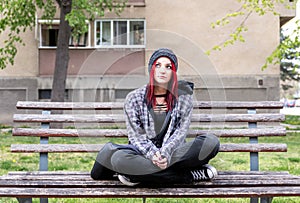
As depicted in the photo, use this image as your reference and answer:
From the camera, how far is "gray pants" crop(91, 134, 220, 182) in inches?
116

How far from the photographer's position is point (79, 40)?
19094 millimetres

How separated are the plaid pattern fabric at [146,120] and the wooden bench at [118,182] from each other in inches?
12.7

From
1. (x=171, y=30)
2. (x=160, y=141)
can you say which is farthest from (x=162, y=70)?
(x=171, y=30)

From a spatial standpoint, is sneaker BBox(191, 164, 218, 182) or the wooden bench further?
sneaker BBox(191, 164, 218, 182)

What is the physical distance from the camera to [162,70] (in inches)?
133

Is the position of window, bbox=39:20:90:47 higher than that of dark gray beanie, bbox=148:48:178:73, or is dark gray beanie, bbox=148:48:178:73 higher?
window, bbox=39:20:90:47

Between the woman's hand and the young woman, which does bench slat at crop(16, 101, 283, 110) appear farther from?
the woman's hand

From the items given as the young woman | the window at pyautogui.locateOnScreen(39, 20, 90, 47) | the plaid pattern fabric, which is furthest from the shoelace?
the window at pyautogui.locateOnScreen(39, 20, 90, 47)

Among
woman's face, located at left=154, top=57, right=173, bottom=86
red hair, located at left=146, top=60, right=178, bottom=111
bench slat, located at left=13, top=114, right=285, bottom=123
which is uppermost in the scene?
woman's face, located at left=154, top=57, right=173, bottom=86

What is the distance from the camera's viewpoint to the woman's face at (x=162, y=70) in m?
3.37

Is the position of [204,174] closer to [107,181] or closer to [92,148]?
[107,181]

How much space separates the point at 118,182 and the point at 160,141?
0.39 meters

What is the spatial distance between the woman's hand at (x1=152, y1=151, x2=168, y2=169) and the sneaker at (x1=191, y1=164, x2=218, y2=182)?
0.27 meters

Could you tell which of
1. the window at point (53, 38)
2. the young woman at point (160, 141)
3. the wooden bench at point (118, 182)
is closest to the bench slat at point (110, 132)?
the wooden bench at point (118, 182)
